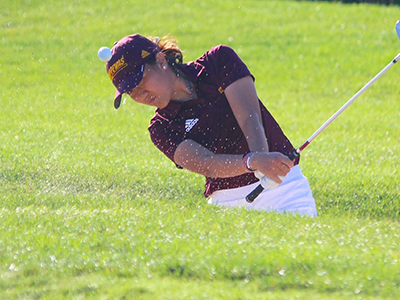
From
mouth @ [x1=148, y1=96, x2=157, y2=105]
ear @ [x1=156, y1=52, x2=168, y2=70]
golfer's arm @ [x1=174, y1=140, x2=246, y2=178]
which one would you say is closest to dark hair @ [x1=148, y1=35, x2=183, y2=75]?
ear @ [x1=156, y1=52, x2=168, y2=70]

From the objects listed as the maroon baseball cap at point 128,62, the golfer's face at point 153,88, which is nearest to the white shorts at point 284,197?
the golfer's face at point 153,88

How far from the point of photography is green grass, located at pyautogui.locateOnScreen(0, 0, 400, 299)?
3068 mm

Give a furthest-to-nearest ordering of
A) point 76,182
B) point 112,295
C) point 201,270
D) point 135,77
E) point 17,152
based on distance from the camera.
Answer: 1. point 17,152
2. point 76,182
3. point 135,77
4. point 201,270
5. point 112,295

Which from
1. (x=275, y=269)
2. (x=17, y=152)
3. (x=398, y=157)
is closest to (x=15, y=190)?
(x=17, y=152)

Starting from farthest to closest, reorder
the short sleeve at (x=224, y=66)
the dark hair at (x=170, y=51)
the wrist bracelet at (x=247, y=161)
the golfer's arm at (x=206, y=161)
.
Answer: the dark hair at (x=170, y=51), the short sleeve at (x=224, y=66), the golfer's arm at (x=206, y=161), the wrist bracelet at (x=247, y=161)

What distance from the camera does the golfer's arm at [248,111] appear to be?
4090 millimetres

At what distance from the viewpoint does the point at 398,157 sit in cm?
735

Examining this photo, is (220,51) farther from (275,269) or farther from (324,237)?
(275,269)

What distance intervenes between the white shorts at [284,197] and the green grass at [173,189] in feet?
0.86

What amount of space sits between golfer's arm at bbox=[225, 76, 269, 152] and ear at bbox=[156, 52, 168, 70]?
18.2 inches

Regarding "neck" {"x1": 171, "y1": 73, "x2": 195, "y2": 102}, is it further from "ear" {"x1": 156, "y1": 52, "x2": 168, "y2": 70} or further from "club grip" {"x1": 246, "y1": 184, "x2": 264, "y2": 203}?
"club grip" {"x1": 246, "y1": 184, "x2": 264, "y2": 203}

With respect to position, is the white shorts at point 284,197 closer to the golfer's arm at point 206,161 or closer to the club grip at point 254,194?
the club grip at point 254,194

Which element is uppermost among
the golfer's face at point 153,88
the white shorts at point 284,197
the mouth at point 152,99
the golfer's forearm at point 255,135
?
the golfer's face at point 153,88

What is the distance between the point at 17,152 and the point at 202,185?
214 centimetres
